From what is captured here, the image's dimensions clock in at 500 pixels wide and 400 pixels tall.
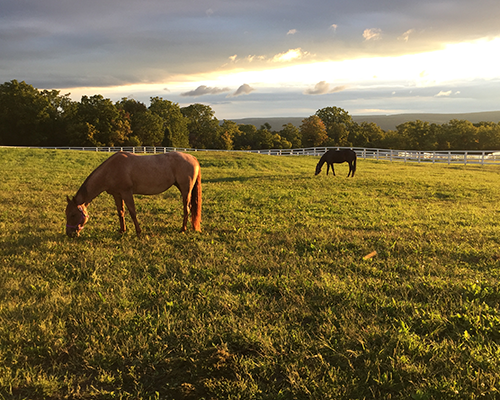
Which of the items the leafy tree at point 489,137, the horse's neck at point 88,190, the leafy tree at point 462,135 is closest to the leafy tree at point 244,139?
the leafy tree at point 462,135

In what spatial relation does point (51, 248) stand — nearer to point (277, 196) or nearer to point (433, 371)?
point (433, 371)

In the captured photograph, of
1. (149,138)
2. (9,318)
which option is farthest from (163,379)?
(149,138)

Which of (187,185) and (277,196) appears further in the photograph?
(277,196)

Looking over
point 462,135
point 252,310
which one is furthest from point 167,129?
point 462,135

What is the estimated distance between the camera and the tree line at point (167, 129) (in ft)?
198

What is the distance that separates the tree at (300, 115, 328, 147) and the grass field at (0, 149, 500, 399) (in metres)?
79.7

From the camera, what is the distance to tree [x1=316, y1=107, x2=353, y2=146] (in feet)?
280

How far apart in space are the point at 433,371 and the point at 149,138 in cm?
7178

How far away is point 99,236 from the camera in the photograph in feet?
22.3

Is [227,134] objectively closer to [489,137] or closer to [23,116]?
[23,116]

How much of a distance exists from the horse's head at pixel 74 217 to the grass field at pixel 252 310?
36cm

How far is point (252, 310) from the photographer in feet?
12.5

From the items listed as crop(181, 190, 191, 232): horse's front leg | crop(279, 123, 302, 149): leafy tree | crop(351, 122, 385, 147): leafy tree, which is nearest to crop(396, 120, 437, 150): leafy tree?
crop(351, 122, 385, 147): leafy tree

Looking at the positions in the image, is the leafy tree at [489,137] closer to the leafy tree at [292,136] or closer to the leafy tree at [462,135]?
the leafy tree at [462,135]
